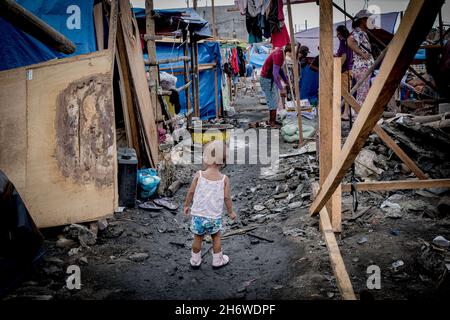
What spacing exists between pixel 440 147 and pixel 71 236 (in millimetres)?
4868

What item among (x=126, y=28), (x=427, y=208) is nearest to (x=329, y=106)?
(x=427, y=208)

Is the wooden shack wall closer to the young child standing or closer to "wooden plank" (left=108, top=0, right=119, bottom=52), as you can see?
"wooden plank" (left=108, top=0, right=119, bottom=52)

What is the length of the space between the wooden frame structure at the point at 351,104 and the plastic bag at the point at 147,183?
108 inches

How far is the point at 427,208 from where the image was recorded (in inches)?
149

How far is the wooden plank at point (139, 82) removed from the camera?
550cm

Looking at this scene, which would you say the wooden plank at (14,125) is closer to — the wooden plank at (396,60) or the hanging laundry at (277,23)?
the wooden plank at (396,60)

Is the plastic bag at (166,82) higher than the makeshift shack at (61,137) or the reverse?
higher

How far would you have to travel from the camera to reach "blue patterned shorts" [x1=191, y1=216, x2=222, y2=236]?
3.54 m

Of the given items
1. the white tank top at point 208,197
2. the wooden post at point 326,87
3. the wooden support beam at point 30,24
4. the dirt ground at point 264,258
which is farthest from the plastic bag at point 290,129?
the wooden support beam at point 30,24

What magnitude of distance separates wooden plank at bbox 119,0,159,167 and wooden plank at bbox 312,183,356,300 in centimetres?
341

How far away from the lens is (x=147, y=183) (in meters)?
5.29

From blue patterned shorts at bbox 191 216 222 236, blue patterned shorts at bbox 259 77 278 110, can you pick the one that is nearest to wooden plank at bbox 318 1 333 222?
blue patterned shorts at bbox 191 216 222 236

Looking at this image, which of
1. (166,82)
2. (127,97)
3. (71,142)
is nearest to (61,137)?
(71,142)

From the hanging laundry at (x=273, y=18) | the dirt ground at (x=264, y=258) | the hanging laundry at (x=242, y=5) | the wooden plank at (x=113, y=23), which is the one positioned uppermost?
the hanging laundry at (x=242, y=5)
